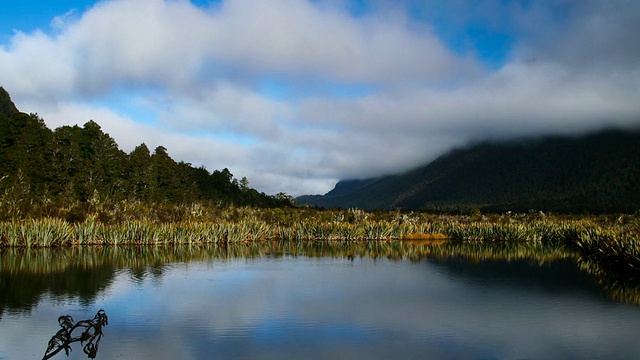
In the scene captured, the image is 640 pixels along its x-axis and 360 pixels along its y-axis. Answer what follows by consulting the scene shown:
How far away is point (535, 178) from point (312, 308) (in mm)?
129231

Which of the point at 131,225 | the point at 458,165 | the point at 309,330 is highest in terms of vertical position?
the point at 458,165

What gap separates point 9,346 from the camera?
1113cm

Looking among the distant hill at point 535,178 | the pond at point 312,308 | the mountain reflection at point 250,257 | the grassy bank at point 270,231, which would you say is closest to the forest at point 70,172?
the grassy bank at point 270,231

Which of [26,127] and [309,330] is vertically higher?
[26,127]

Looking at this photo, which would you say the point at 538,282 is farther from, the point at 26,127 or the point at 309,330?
the point at 26,127

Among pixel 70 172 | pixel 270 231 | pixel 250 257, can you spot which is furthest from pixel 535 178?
pixel 250 257

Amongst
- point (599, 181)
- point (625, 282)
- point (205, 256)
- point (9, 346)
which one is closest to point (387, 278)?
point (625, 282)

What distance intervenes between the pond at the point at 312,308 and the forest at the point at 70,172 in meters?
12.3

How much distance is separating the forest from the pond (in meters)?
12.3

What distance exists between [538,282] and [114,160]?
44.3 meters

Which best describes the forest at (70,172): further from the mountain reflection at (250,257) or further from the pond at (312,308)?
the pond at (312,308)

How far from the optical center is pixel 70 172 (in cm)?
4931

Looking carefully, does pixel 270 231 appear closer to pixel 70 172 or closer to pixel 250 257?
pixel 250 257

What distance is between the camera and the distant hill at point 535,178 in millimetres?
106500
